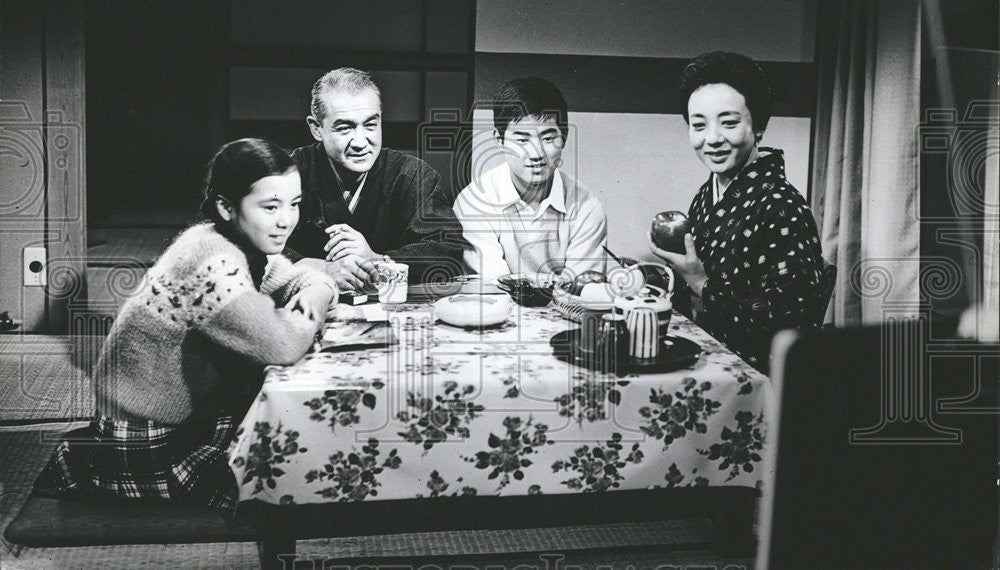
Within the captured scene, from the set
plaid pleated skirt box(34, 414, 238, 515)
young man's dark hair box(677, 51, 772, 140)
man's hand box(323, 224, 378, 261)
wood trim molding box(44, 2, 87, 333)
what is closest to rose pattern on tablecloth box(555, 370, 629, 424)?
plaid pleated skirt box(34, 414, 238, 515)

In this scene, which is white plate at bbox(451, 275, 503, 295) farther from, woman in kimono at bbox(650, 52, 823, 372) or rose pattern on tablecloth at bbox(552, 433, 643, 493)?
rose pattern on tablecloth at bbox(552, 433, 643, 493)

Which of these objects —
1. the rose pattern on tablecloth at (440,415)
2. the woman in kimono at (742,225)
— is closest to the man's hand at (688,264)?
the woman in kimono at (742,225)

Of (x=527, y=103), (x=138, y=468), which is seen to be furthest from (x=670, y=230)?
(x=138, y=468)

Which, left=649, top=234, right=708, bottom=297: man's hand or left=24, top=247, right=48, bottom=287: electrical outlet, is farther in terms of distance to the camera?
left=24, top=247, right=48, bottom=287: electrical outlet

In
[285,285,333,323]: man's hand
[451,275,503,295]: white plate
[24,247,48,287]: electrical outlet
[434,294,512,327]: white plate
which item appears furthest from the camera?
[24,247,48,287]: electrical outlet

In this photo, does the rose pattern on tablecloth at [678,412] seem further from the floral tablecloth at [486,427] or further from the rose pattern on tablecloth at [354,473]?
the rose pattern on tablecloth at [354,473]

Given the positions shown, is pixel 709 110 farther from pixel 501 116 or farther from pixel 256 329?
pixel 256 329

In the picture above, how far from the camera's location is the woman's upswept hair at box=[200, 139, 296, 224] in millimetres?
2506

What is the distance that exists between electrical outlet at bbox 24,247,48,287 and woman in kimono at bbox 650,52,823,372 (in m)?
2.14

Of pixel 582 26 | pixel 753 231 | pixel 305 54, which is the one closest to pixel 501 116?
pixel 582 26

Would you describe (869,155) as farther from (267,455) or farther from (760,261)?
(267,455)

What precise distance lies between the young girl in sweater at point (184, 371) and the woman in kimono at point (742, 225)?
1.25m

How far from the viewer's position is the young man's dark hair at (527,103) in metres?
3.01

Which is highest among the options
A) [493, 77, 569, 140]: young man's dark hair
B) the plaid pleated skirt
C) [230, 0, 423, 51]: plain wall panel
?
[230, 0, 423, 51]: plain wall panel
